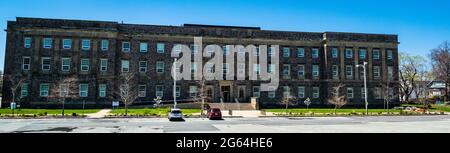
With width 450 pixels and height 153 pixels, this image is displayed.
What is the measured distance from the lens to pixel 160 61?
48844 mm

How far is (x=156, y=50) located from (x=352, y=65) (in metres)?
30.3

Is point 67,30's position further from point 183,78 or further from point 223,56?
point 223,56

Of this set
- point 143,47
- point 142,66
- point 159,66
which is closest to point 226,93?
point 159,66

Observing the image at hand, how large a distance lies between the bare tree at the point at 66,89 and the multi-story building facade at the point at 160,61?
420mm

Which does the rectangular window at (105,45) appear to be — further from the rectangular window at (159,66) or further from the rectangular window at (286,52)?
the rectangular window at (286,52)

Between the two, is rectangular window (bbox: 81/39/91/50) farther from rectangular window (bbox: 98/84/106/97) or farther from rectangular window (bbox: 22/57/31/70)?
rectangular window (bbox: 22/57/31/70)

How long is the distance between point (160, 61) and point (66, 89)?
13.1 m

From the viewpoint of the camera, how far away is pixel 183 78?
48781mm

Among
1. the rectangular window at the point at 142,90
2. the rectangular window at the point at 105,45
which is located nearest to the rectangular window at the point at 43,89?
the rectangular window at the point at 105,45

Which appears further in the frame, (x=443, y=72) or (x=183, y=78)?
(x=443, y=72)

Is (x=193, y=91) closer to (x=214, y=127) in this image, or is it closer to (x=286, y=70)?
(x=286, y=70)

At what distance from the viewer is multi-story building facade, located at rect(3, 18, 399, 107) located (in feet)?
146

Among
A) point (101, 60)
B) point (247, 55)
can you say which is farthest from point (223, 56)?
point (101, 60)
